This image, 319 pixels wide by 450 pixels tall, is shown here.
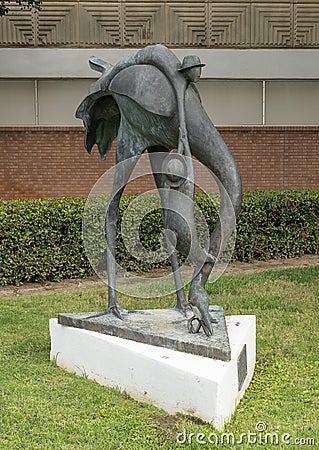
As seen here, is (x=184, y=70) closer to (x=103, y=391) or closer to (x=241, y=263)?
(x=103, y=391)

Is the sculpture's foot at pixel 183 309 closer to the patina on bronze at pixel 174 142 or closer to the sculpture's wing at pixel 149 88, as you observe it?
the patina on bronze at pixel 174 142

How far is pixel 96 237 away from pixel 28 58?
712 centimetres

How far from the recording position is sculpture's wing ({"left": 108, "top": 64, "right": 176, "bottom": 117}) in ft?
17.3

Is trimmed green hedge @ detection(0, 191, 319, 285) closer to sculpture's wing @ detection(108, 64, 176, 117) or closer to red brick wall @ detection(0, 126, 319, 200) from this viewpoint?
red brick wall @ detection(0, 126, 319, 200)

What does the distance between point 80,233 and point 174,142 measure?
5.14 metres

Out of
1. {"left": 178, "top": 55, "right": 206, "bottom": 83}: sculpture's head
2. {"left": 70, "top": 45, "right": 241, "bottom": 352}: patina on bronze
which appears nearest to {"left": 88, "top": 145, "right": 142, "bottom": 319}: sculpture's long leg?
{"left": 70, "top": 45, "right": 241, "bottom": 352}: patina on bronze

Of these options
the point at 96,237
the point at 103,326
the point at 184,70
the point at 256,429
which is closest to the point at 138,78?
the point at 184,70

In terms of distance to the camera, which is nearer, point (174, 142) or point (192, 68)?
point (192, 68)


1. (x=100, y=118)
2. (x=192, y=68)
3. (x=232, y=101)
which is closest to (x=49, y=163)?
(x=232, y=101)

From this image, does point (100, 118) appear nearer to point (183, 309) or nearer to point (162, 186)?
point (162, 186)

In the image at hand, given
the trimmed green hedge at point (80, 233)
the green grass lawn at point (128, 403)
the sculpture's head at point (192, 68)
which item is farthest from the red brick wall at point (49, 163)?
the sculpture's head at point (192, 68)

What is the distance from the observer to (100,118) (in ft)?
20.9

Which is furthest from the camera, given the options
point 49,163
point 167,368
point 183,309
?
point 49,163

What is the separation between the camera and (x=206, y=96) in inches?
639
